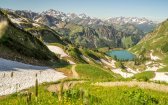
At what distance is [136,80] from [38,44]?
169 feet

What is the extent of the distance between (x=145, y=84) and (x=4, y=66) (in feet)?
67.7

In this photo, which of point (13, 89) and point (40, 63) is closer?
point (13, 89)

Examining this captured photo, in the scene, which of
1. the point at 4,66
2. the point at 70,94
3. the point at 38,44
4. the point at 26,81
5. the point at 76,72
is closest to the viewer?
the point at 70,94

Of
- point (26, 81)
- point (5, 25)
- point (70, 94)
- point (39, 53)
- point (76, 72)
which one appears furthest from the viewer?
point (39, 53)

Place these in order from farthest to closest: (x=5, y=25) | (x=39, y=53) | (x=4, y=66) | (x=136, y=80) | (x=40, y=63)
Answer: (x=39, y=53), (x=40, y=63), (x=4, y=66), (x=136, y=80), (x=5, y=25)

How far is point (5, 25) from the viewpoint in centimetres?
591

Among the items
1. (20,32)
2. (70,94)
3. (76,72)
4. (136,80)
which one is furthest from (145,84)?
(20,32)

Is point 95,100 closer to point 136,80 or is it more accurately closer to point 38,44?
A: point 136,80

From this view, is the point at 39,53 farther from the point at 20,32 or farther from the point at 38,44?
the point at 38,44

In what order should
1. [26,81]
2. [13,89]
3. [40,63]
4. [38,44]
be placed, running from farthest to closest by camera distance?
[38,44] < [40,63] < [26,81] < [13,89]

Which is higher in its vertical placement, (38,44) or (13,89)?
(38,44)

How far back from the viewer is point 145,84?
32.3 m

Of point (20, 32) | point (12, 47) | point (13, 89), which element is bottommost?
point (13, 89)

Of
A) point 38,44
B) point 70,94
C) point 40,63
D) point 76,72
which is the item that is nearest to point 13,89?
point 70,94
